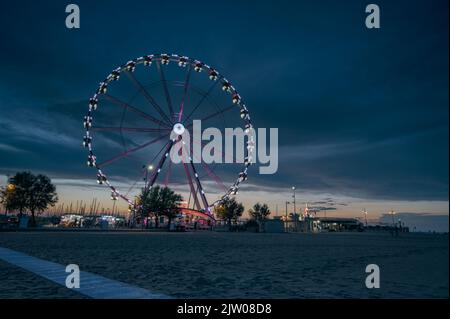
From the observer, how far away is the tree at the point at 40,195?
6919 cm

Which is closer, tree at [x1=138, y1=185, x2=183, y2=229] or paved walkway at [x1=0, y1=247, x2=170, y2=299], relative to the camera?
paved walkway at [x1=0, y1=247, x2=170, y2=299]

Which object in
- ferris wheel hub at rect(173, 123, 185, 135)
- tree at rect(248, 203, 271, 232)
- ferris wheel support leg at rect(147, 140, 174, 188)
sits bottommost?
tree at rect(248, 203, 271, 232)

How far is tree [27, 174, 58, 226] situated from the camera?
227ft

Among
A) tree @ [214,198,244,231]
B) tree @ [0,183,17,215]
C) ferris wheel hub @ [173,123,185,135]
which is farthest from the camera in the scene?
tree @ [214,198,244,231]

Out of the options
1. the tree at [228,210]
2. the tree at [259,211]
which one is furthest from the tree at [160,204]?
the tree at [259,211]

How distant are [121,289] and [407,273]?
899 centimetres

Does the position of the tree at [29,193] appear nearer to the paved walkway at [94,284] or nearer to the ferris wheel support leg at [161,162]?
the ferris wheel support leg at [161,162]

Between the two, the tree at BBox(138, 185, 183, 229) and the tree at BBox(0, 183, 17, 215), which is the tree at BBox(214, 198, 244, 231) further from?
the tree at BBox(0, 183, 17, 215)

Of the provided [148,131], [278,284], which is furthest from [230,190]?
[278,284]

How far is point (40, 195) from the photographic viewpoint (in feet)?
229

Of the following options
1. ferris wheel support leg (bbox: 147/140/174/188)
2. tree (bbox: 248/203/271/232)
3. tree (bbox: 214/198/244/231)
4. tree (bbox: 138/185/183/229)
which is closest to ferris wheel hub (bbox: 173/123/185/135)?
ferris wheel support leg (bbox: 147/140/174/188)

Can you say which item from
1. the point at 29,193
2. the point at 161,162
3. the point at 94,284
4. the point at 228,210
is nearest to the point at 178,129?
the point at 161,162
